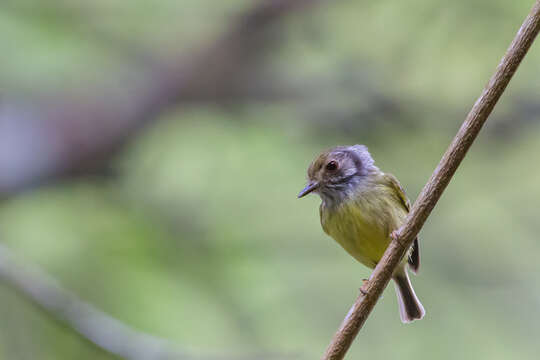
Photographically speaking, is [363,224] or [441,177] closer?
[441,177]

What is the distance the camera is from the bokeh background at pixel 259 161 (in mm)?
5426

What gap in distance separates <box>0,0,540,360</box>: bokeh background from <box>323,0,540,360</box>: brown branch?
3456 mm

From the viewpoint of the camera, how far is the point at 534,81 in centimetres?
602

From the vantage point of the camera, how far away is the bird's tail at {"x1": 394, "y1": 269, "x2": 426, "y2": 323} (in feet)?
12.5

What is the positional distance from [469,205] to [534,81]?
1.42 meters

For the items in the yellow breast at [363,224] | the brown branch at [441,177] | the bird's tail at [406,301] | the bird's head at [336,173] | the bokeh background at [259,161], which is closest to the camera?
the brown branch at [441,177]

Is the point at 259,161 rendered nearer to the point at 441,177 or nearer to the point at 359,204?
the point at 359,204

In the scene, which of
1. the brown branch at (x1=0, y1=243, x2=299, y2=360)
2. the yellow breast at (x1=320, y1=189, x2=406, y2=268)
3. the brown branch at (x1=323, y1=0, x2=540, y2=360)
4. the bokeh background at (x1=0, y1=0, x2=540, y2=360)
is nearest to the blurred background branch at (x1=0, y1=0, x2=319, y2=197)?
the bokeh background at (x1=0, y1=0, x2=540, y2=360)

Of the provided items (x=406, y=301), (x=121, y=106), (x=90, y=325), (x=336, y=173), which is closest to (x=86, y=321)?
(x=90, y=325)

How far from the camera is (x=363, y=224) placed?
343 centimetres

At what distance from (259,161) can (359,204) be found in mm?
3206

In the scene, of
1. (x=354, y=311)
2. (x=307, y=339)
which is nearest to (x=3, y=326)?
(x=307, y=339)

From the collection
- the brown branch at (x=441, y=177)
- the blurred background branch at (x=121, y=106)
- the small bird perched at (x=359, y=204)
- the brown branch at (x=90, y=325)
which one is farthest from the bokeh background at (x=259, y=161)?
the brown branch at (x=441, y=177)

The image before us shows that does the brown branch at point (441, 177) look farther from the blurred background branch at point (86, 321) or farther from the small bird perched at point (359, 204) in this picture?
the blurred background branch at point (86, 321)
